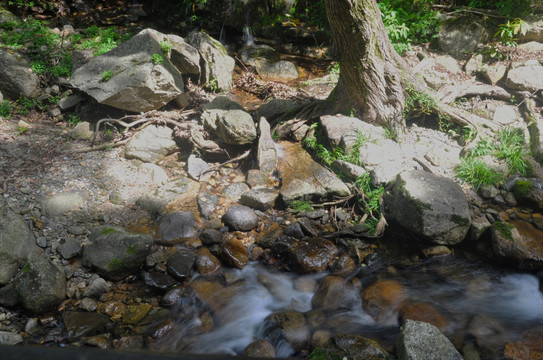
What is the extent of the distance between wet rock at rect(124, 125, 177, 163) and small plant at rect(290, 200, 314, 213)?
2.56 m

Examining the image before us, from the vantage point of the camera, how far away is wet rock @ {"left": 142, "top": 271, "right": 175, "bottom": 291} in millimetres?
4246

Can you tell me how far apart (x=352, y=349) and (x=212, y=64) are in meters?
6.49

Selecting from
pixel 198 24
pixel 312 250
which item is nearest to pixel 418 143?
pixel 312 250

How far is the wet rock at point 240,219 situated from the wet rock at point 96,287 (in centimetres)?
173

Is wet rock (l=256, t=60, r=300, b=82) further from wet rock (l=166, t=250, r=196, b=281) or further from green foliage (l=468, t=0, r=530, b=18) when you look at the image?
wet rock (l=166, t=250, r=196, b=281)

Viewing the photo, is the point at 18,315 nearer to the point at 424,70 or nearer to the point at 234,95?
the point at 234,95

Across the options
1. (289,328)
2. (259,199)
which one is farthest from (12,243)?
(289,328)

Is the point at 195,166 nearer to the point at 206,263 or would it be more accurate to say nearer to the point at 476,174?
the point at 206,263

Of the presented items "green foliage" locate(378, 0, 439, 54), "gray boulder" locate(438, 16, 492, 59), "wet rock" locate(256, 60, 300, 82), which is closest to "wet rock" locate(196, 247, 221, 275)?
"wet rock" locate(256, 60, 300, 82)

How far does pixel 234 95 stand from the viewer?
8086 mm

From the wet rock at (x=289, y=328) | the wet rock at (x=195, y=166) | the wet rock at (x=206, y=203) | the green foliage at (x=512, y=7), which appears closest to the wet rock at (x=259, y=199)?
the wet rock at (x=206, y=203)

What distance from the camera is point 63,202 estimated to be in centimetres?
497

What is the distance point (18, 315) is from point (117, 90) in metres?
3.88

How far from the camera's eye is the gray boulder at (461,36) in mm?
8055
